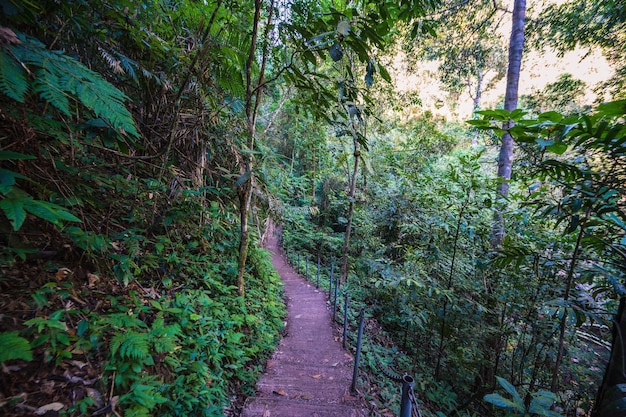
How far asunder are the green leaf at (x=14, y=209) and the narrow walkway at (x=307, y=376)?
2578 millimetres

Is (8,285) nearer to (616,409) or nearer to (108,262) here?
(108,262)

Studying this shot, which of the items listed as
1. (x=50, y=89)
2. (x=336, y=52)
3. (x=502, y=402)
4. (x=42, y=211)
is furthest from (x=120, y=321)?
(x=502, y=402)

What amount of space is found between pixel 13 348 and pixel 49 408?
43 centimetres

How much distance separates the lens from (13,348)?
1.33m

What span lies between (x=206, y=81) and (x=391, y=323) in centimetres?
623

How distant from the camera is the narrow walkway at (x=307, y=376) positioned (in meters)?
2.78

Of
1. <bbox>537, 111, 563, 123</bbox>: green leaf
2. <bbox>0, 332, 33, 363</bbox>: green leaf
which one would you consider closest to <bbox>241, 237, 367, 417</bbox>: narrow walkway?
<bbox>0, 332, 33, 363</bbox>: green leaf

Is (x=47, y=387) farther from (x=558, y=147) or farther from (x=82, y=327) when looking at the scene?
(x=558, y=147)

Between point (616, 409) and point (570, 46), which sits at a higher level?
point (570, 46)

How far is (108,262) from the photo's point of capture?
7.82ft

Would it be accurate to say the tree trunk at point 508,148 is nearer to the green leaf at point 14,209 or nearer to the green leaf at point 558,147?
the green leaf at point 558,147

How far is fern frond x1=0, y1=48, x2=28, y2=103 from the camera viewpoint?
3.33 ft

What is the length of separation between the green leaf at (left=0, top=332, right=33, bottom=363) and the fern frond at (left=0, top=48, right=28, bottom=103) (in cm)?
125

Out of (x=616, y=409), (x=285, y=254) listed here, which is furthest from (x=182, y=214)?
(x=285, y=254)
